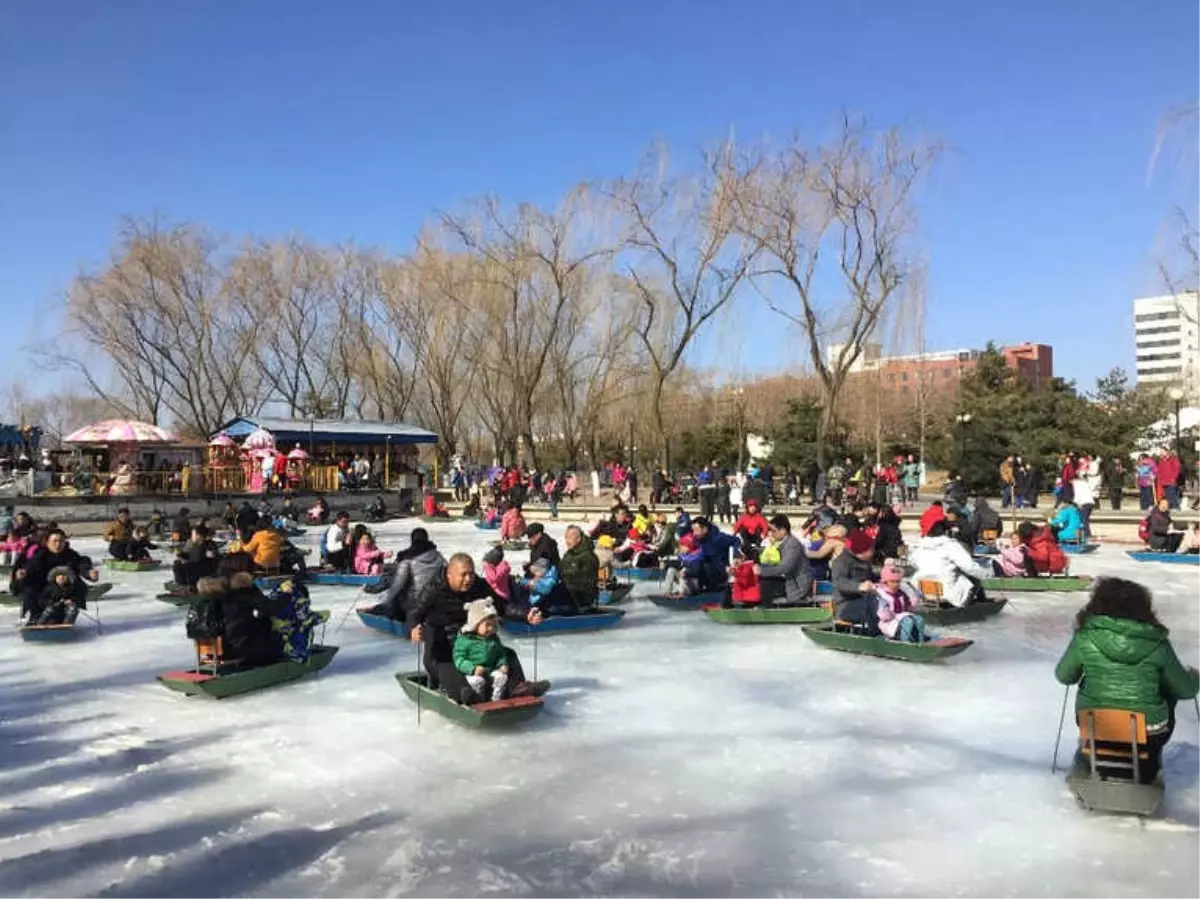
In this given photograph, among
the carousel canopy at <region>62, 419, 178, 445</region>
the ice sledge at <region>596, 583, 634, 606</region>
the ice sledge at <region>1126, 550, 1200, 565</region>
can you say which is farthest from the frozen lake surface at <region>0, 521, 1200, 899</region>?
the carousel canopy at <region>62, 419, 178, 445</region>

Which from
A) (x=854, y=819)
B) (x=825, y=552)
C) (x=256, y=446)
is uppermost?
(x=256, y=446)

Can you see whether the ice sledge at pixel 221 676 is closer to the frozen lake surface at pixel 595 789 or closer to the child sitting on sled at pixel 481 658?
the frozen lake surface at pixel 595 789

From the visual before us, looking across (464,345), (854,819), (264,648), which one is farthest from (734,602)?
(464,345)

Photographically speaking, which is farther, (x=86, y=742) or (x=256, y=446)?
(x=256, y=446)

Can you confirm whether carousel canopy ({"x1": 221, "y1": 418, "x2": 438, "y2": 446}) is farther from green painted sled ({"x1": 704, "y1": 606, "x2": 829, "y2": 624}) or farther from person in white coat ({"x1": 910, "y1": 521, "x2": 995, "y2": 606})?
person in white coat ({"x1": 910, "y1": 521, "x2": 995, "y2": 606})

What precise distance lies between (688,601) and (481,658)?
5.44 meters

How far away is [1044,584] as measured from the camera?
12.2 metres

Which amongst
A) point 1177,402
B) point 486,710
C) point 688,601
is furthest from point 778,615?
point 1177,402

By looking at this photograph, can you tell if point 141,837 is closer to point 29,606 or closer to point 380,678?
point 380,678

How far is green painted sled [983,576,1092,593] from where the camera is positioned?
12219mm

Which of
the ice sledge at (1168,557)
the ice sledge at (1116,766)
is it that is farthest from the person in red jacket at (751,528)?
the ice sledge at (1116,766)

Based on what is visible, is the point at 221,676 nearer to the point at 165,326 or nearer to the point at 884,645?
the point at 884,645

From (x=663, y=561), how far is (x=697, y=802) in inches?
390

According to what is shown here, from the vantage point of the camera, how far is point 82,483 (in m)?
25.2
